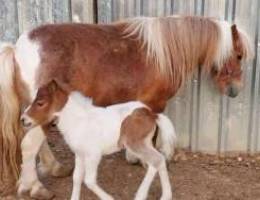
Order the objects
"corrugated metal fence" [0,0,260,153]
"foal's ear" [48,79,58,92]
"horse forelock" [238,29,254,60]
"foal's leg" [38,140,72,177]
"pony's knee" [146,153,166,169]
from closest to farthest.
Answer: "foal's ear" [48,79,58,92] → "pony's knee" [146,153,166,169] → "horse forelock" [238,29,254,60] → "foal's leg" [38,140,72,177] → "corrugated metal fence" [0,0,260,153]

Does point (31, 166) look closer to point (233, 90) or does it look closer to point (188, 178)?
point (188, 178)

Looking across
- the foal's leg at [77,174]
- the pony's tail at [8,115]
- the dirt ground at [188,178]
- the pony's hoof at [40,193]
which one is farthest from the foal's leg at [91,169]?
the pony's tail at [8,115]

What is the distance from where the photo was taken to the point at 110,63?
396cm

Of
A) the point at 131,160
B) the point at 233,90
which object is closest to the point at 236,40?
the point at 233,90

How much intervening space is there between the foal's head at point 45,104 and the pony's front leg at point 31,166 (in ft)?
1.35

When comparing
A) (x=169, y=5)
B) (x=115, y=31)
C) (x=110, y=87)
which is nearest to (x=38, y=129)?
(x=110, y=87)

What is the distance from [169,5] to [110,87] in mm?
1143

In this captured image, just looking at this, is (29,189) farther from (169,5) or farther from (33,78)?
(169,5)

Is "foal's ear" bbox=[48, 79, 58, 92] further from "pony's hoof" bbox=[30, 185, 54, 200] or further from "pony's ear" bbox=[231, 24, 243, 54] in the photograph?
"pony's ear" bbox=[231, 24, 243, 54]

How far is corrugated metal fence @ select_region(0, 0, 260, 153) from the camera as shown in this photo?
4566mm

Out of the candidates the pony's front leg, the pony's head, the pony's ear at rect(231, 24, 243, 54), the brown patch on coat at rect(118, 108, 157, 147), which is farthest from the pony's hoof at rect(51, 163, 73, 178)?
the pony's ear at rect(231, 24, 243, 54)

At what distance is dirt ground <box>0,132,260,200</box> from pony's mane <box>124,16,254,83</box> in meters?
0.96

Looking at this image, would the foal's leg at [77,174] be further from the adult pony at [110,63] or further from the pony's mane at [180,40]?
the pony's mane at [180,40]

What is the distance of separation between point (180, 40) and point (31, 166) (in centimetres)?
166
